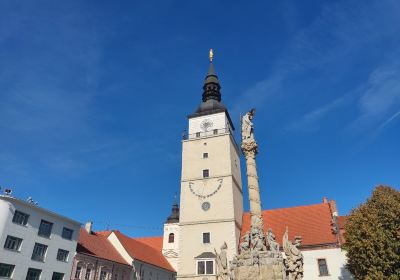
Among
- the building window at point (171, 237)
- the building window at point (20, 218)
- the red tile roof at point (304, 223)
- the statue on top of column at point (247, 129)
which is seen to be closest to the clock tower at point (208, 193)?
the red tile roof at point (304, 223)

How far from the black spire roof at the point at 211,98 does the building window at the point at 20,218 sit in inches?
923

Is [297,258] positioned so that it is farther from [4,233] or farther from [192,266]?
[4,233]

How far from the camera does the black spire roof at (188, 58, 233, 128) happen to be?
44344 mm

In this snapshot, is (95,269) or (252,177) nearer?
(252,177)

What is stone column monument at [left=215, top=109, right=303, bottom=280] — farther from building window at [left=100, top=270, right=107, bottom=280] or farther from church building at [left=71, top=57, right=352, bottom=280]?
building window at [left=100, top=270, right=107, bottom=280]

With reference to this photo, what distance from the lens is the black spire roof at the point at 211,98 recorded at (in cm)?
4434

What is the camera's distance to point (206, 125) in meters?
43.5

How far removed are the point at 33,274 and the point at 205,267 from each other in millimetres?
16157

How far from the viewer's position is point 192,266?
34719mm

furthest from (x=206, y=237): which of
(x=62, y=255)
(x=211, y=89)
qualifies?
(x=211, y=89)

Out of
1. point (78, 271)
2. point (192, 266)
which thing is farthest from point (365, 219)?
point (78, 271)

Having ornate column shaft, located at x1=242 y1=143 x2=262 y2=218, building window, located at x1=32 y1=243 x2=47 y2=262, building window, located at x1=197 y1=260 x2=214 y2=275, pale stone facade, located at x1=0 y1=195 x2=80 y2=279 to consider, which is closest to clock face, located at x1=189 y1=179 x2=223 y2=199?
building window, located at x1=197 y1=260 x2=214 y2=275

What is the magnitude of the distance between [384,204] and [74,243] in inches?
1135

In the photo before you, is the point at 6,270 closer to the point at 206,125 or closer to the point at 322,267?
the point at 206,125
